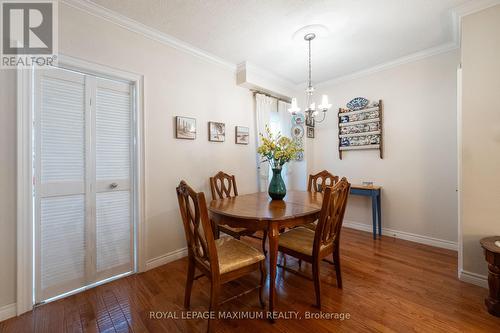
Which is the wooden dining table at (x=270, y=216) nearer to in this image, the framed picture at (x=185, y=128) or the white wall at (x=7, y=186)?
the framed picture at (x=185, y=128)

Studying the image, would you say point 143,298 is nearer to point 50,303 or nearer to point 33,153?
point 50,303

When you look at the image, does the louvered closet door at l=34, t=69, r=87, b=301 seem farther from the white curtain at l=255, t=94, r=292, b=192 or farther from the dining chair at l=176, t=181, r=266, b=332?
the white curtain at l=255, t=94, r=292, b=192

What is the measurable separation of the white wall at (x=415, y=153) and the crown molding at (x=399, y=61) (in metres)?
0.05

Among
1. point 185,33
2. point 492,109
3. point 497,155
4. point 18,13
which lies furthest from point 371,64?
point 18,13

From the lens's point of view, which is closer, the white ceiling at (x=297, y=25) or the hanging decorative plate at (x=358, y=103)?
the white ceiling at (x=297, y=25)

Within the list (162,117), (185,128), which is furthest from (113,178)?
(185,128)

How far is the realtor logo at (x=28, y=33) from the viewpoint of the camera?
165cm

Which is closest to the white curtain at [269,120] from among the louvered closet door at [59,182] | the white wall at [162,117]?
the white wall at [162,117]

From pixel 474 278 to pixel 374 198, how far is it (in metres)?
1.34

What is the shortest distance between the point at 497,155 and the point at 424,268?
Result: 131 centimetres

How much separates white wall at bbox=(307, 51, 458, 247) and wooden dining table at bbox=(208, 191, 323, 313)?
1926 millimetres

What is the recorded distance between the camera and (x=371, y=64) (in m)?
3.29

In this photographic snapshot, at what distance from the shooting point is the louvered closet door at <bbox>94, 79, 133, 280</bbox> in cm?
210

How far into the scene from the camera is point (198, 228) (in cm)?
151
